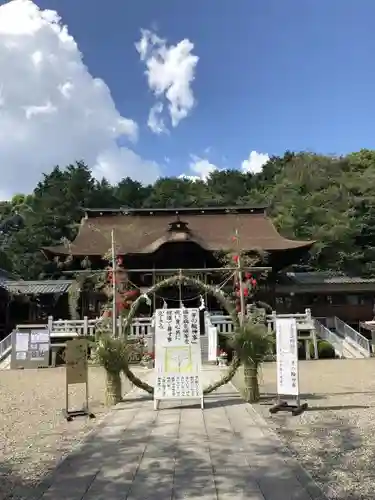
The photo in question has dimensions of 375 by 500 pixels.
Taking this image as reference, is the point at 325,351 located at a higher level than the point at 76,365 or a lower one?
lower

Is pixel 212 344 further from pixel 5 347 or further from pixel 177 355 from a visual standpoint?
pixel 5 347

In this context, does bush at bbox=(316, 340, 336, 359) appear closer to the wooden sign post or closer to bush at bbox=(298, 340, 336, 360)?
bush at bbox=(298, 340, 336, 360)

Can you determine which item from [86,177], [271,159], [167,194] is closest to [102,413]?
[86,177]

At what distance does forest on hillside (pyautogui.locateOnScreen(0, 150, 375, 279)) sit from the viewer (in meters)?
31.6

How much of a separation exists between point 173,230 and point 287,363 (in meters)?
13.9

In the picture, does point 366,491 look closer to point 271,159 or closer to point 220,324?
point 220,324

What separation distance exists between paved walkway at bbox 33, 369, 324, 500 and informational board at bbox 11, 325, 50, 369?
33.8ft

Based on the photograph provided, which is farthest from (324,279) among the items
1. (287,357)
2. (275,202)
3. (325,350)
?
(287,357)

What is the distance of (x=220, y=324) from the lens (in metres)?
18.5

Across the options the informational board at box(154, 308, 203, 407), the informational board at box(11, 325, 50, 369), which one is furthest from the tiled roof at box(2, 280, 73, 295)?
the informational board at box(154, 308, 203, 407)

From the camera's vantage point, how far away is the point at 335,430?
6562 millimetres

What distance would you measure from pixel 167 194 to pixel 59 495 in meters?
46.5

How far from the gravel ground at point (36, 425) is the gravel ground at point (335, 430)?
9.01ft

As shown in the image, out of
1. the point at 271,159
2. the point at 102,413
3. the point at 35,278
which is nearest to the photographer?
the point at 102,413
